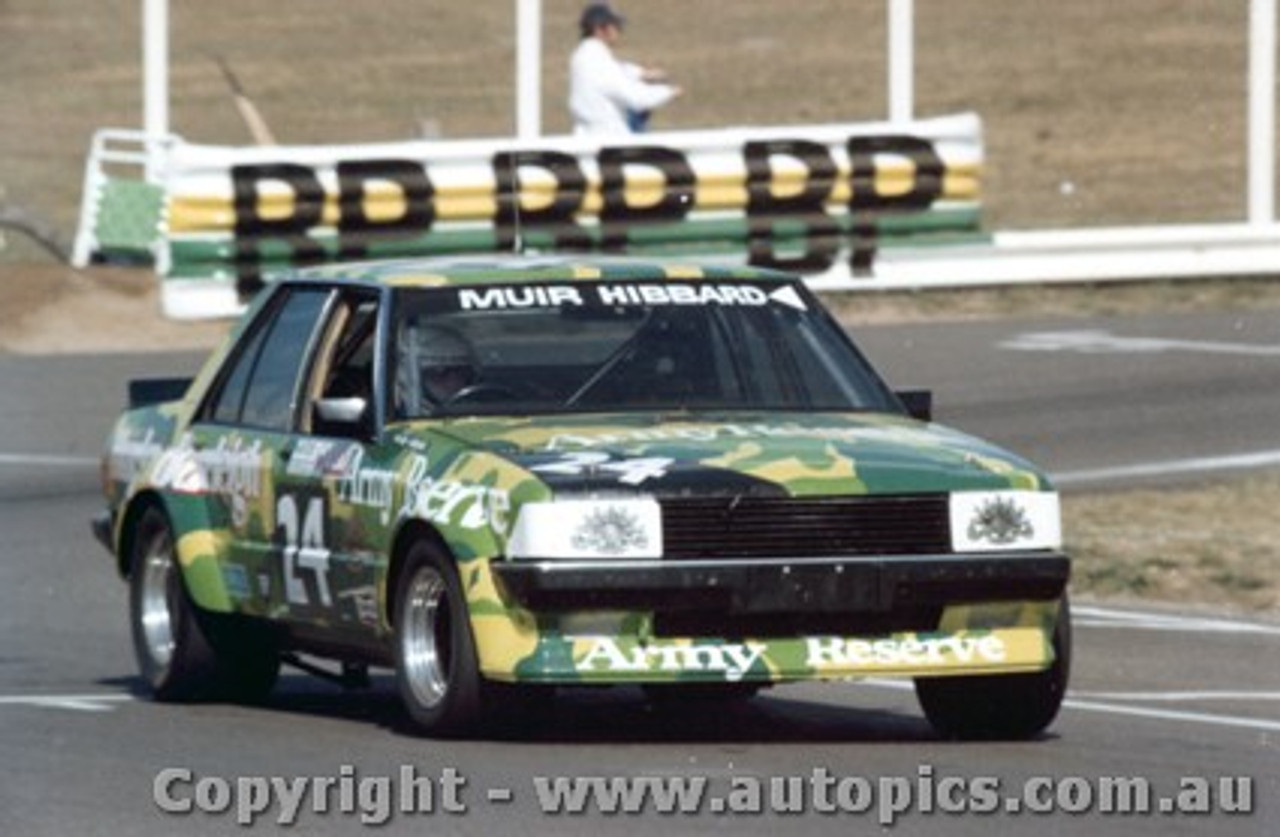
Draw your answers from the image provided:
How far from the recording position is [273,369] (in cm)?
1332

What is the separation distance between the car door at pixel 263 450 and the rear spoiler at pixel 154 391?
2.21ft

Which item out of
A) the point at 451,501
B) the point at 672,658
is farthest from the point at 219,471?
the point at 672,658

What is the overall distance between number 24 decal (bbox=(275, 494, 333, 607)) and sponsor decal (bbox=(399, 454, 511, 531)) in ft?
2.06

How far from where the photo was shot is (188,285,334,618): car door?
12.7 m

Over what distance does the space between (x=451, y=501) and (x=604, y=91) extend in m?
15.8

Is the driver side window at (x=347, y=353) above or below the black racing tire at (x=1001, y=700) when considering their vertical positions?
above

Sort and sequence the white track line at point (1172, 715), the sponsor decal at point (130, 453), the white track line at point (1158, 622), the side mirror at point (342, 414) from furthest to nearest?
the white track line at point (1158, 622)
the sponsor decal at point (130, 453)
the white track line at point (1172, 715)
the side mirror at point (342, 414)

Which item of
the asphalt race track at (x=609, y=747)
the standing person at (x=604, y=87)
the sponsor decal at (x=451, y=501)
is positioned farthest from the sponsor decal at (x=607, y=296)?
the standing person at (x=604, y=87)

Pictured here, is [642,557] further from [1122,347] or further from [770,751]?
[1122,347]

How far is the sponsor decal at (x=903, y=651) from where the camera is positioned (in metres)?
11.4

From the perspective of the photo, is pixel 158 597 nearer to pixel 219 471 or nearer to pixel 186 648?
pixel 186 648

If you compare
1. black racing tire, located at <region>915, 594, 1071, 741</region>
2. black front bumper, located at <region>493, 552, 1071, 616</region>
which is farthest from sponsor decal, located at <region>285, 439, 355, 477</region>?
black racing tire, located at <region>915, 594, 1071, 741</region>

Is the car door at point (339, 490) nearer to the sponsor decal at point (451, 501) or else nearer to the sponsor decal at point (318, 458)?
the sponsor decal at point (318, 458)

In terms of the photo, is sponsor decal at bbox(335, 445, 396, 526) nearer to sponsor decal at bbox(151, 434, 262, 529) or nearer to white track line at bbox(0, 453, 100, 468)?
sponsor decal at bbox(151, 434, 262, 529)
